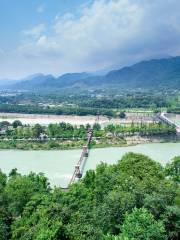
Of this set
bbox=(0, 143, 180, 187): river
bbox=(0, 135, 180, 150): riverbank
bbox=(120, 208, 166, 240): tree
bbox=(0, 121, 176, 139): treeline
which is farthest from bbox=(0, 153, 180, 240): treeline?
bbox=(0, 121, 176, 139): treeline

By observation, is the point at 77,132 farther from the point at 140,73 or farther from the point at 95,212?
the point at 140,73

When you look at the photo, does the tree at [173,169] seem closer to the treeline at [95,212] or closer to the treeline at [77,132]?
the treeline at [95,212]

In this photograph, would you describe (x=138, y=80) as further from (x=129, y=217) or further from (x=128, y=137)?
(x=129, y=217)

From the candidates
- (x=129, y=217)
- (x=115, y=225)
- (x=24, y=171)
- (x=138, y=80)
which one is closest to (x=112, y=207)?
(x=115, y=225)

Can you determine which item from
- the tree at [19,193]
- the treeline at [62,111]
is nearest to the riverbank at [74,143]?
the tree at [19,193]

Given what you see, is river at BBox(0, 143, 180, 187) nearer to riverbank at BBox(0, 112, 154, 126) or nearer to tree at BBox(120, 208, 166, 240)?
tree at BBox(120, 208, 166, 240)

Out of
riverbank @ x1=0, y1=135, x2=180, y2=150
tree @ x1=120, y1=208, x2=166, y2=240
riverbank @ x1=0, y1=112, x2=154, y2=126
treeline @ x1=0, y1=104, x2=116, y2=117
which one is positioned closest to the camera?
tree @ x1=120, y1=208, x2=166, y2=240

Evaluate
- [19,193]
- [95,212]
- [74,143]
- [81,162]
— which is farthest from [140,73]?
[95,212]
